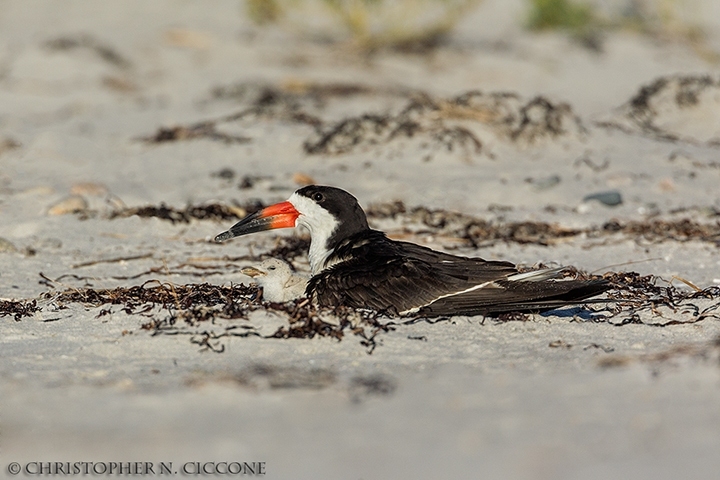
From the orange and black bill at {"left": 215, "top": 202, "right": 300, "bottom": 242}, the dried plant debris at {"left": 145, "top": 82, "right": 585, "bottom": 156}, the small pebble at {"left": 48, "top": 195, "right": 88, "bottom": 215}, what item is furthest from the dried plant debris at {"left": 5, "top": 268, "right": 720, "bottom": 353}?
the dried plant debris at {"left": 145, "top": 82, "right": 585, "bottom": 156}

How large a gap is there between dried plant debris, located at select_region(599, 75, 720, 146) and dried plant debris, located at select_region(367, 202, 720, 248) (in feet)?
9.79

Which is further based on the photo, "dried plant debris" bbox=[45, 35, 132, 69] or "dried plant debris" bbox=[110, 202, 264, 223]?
"dried plant debris" bbox=[45, 35, 132, 69]

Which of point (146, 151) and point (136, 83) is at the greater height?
point (136, 83)

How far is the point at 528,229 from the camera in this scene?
700cm

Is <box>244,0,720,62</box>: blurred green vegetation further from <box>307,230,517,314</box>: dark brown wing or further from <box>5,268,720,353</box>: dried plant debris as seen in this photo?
<box>307,230,517,314</box>: dark brown wing

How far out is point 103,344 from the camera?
410 centimetres

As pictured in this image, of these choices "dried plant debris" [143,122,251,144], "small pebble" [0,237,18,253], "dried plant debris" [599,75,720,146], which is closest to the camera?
"small pebble" [0,237,18,253]

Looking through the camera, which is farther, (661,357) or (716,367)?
(661,357)

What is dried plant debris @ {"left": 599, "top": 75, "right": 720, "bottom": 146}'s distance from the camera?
10.0 m

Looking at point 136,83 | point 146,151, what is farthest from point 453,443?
point 136,83

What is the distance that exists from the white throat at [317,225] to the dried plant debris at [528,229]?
188 cm

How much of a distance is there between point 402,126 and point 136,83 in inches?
179

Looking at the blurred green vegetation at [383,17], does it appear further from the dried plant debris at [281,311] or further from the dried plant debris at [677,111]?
the dried plant debris at [281,311]

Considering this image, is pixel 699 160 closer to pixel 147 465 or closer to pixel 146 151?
pixel 146 151
